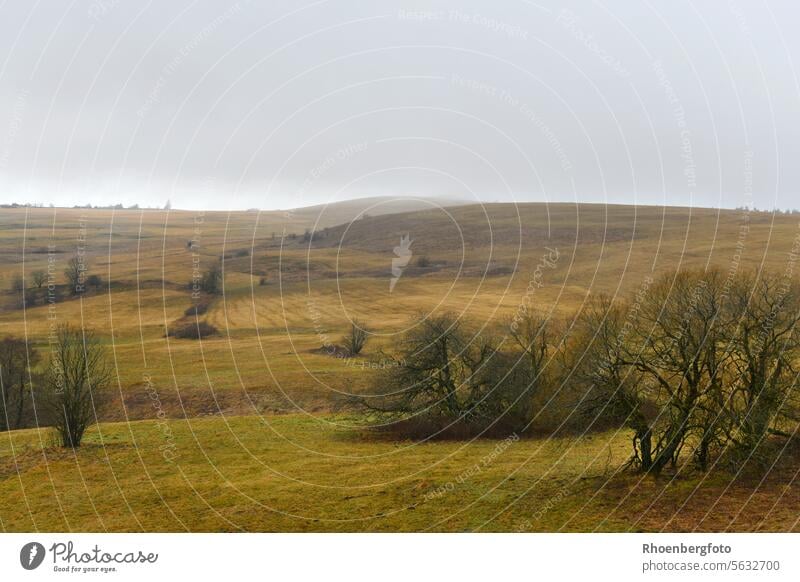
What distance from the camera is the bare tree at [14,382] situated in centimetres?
4541

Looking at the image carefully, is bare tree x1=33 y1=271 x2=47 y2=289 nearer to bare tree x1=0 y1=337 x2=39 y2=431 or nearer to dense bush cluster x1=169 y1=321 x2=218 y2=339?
dense bush cluster x1=169 y1=321 x2=218 y2=339

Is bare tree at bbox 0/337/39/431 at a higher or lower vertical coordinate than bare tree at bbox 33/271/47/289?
lower

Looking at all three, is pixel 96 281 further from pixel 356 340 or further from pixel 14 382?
pixel 356 340

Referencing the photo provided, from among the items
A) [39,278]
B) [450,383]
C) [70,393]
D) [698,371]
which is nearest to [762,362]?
[698,371]

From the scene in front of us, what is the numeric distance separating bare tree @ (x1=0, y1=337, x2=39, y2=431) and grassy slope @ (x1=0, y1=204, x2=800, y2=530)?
10.7ft

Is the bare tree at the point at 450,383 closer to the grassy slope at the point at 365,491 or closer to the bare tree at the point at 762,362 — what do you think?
the grassy slope at the point at 365,491

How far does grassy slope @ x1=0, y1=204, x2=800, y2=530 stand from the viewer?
23391 millimetres

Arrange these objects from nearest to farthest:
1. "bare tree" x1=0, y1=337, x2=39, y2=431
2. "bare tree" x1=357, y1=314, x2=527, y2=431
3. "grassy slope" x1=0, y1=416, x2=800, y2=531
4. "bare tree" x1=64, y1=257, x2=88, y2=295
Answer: "grassy slope" x1=0, y1=416, x2=800, y2=531 < "bare tree" x1=357, y1=314, x2=527, y2=431 < "bare tree" x1=0, y1=337, x2=39, y2=431 < "bare tree" x1=64, y1=257, x2=88, y2=295

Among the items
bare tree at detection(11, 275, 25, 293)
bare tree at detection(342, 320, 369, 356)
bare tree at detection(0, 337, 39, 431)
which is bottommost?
bare tree at detection(0, 337, 39, 431)

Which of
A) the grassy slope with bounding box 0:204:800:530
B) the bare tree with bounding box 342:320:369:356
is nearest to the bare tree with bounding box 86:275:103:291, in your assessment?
the grassy slope with bounding box 0:204:800:530

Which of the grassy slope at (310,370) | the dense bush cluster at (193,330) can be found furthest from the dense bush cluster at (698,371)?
the dense bush cluster at (193,330)

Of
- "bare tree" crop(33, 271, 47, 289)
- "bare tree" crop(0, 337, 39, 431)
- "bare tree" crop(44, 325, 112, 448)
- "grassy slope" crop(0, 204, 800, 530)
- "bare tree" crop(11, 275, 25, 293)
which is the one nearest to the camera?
"grassy slope" crop(0, 204, 800, 530)

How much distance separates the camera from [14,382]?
48.3m

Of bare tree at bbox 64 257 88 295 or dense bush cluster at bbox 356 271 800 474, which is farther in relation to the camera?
→ bare tree at bbox 64 257 88 295
